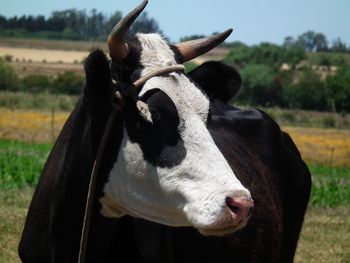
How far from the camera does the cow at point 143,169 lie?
4531 millimetres

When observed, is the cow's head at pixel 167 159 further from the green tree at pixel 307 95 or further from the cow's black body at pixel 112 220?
the green tree at pixel 307 95

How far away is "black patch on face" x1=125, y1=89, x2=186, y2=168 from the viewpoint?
15.2ft

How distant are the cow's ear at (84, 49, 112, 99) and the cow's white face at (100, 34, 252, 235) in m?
0.22

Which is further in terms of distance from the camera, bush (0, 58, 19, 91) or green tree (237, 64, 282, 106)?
green tree (237, 64, 282, 106)

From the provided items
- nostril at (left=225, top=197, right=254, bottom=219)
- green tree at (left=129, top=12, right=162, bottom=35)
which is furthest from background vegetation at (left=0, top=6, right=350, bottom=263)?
nostril at (left=225, top=197, right=254, bottom=219)

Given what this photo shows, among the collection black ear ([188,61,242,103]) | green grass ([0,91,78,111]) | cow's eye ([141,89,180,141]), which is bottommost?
A: green grass ([0,91,78,111])

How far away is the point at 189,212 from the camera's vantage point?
4.50 metres

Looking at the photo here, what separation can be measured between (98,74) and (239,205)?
1.15 metres

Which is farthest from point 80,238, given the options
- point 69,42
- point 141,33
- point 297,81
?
point 69,42

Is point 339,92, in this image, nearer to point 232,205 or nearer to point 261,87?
point 261,87

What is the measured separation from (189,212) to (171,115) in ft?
1.84

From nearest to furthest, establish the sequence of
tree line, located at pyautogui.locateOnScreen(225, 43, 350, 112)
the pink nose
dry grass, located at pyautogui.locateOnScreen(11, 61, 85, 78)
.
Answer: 1. the pink nose
2. tree line, located at pyautogui.locateOnScreen(225, 43, 350, 112)
3. dry grass, located at pyautogui.locateOnScreen(11, 61, 85, 78)

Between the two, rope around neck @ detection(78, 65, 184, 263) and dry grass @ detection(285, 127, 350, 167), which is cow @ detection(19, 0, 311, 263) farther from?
dry grass @ detection(285, 127, 350, 167)

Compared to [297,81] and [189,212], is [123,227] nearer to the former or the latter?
[189,212]
